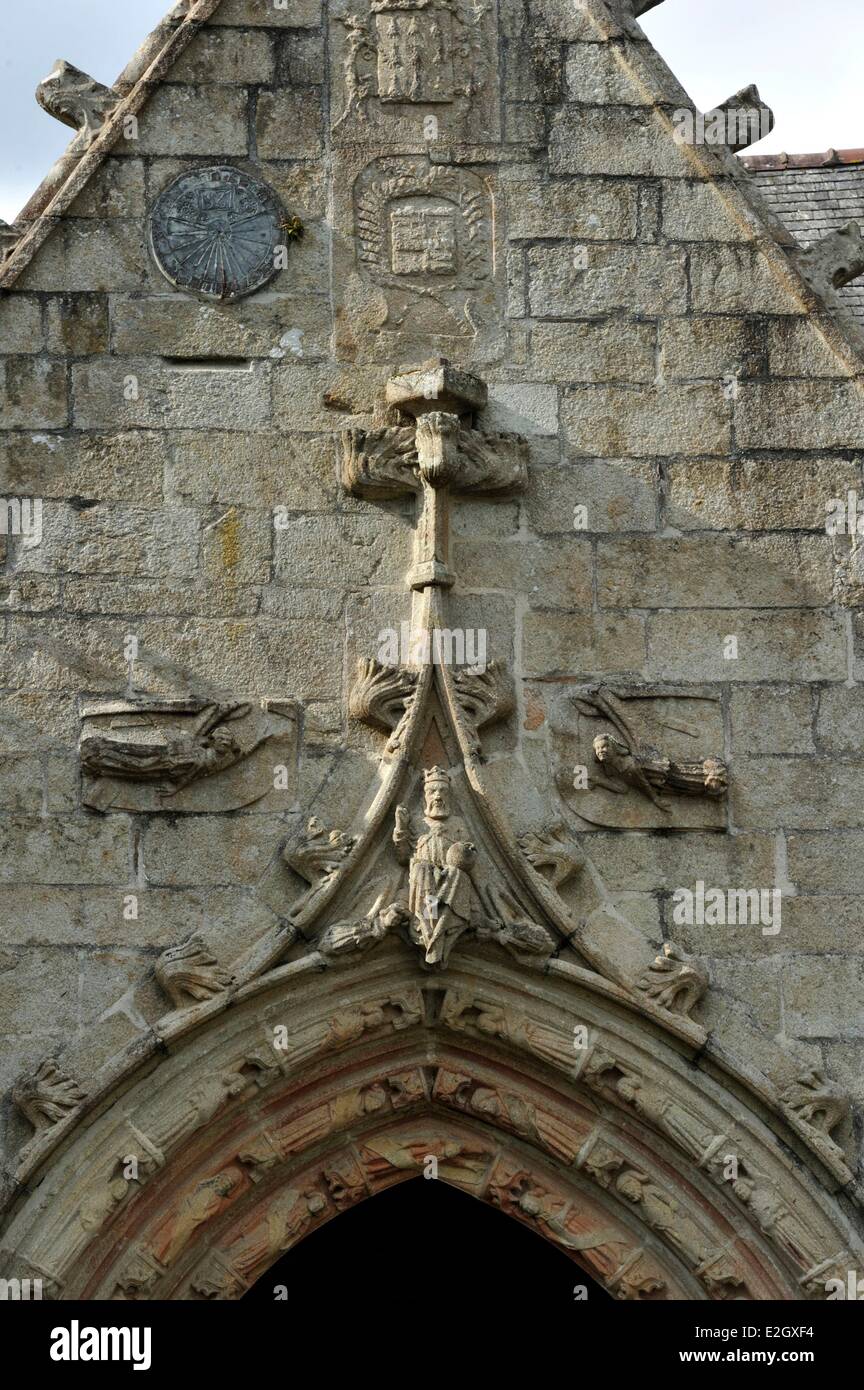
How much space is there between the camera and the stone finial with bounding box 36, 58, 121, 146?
11961 millimetres

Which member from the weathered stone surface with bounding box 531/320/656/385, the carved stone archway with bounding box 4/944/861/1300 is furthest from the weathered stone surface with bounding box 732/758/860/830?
the weathered stone surface with bounding box 531/320/656/385

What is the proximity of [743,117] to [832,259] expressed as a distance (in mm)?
656

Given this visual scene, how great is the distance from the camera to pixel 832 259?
1209 centimetres

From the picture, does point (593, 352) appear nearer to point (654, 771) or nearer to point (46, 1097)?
point (654, 771)

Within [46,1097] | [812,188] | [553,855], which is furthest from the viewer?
[812,188]

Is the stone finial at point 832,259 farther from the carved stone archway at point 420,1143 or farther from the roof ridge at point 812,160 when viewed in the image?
the roof ridge at point 812,160

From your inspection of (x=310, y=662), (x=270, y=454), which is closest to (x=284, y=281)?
(x=270, y=454)

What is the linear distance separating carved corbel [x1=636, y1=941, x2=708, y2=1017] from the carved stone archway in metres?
0.12

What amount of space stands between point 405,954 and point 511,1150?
85 centimetres

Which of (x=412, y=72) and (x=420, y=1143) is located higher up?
(x=412, y=72)

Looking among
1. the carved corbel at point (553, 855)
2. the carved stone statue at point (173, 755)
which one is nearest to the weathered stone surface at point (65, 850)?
the carved stone statue at point (173, 755)

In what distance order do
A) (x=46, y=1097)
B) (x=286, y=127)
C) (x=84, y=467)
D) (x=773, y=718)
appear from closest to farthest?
(x=46, y=1097), (x=773, y=718), (x=84, y=467), (x=286, y=127)

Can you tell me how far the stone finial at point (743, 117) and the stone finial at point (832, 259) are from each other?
49cm

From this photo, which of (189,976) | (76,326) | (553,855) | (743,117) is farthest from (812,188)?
(189,976)
